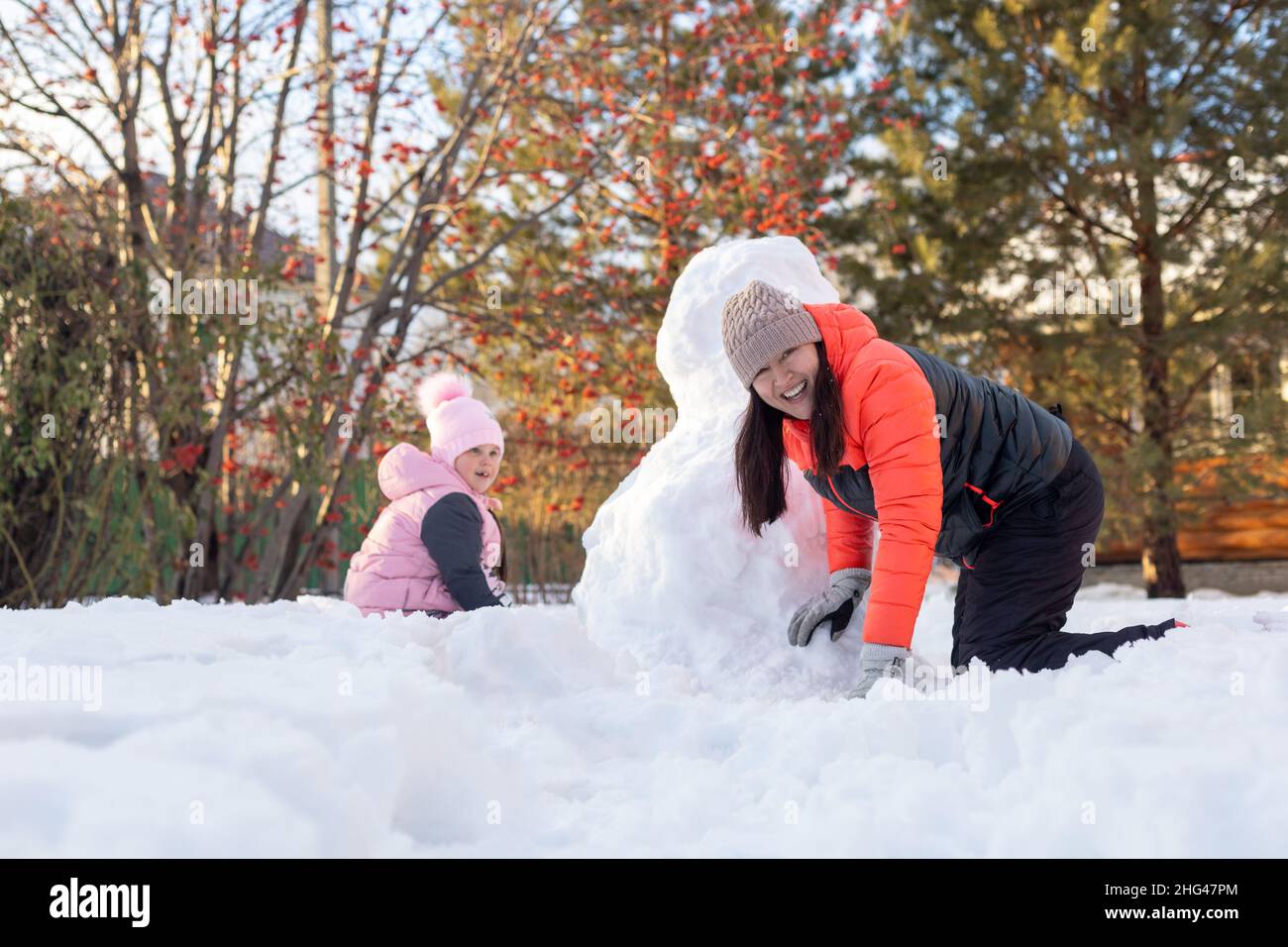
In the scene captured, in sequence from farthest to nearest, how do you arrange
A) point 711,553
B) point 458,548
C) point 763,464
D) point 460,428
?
point 460,428 < point 458,548 < point 711,553 < point 763,464

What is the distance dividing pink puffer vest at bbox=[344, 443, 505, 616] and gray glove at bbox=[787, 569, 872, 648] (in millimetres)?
1314

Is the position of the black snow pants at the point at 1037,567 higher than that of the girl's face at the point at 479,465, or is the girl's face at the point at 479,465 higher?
the girl's face at the point at 479,465

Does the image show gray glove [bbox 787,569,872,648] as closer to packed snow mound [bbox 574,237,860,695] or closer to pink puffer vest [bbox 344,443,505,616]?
packed snow mound [bbox 574,237,860,695]

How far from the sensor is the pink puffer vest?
3596 mm

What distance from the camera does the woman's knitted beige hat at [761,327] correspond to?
2342mm

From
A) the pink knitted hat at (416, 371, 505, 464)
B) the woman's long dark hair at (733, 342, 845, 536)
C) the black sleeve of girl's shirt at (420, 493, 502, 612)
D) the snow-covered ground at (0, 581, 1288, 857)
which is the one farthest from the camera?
the pink knitted hat at (416, 371, 505, 464)

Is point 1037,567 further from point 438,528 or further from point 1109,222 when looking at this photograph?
point 1109,222

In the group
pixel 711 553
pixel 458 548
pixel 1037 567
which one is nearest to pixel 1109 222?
pixel 1037 567

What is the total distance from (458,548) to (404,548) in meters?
0.24

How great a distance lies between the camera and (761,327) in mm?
2344

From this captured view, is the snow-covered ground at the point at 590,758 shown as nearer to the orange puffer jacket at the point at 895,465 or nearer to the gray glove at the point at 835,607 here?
the orange puffer jacket at the point at 895,465

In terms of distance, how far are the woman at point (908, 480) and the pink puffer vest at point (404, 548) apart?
1.31 m

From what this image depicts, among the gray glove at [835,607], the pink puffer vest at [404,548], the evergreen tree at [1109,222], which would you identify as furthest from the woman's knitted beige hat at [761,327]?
the evergreen tree at [1109,222]

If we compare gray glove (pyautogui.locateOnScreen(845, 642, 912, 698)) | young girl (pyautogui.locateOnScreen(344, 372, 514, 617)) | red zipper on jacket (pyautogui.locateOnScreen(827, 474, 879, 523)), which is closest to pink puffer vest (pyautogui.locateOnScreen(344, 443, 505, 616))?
young girl (pyautogui.locateOnScreen(344, 372, 514, 617))
